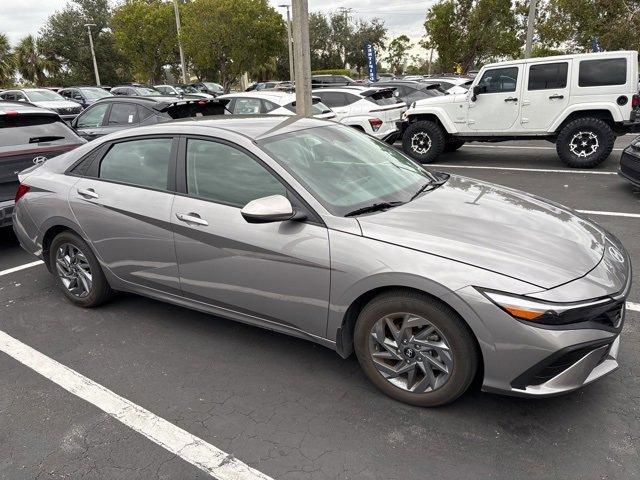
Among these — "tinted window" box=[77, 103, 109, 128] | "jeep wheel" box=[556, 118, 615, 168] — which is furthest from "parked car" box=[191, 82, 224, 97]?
"jeep wheel" box=[556, 118, 615, 168]

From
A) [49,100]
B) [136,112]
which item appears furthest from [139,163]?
[49,100]

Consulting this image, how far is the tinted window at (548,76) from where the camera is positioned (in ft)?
28.2

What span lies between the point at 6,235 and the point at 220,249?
15.5ft

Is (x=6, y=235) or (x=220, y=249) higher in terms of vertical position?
(x=220, y=249)

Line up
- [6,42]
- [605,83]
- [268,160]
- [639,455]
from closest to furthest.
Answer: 1. [639,455]
2. [268,160]
3. [605,83]
4. [6,42]

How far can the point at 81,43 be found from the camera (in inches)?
1698

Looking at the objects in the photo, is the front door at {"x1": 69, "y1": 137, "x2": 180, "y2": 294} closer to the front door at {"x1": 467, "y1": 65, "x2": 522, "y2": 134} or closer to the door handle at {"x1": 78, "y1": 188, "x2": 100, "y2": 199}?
the door handle at {"x1": 78, "y1": 188, "x2": 100, "y2": 199}

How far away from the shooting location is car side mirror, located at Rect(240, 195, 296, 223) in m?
2.78

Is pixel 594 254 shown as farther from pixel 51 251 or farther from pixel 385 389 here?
pixel 51 251

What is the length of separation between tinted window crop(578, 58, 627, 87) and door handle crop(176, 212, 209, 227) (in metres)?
7.92

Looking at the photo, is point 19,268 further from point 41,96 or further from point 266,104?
point 41,96

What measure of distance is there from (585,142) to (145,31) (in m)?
29.5

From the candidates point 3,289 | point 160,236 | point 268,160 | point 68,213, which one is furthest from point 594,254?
point 3,289

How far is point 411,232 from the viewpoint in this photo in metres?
2.66
